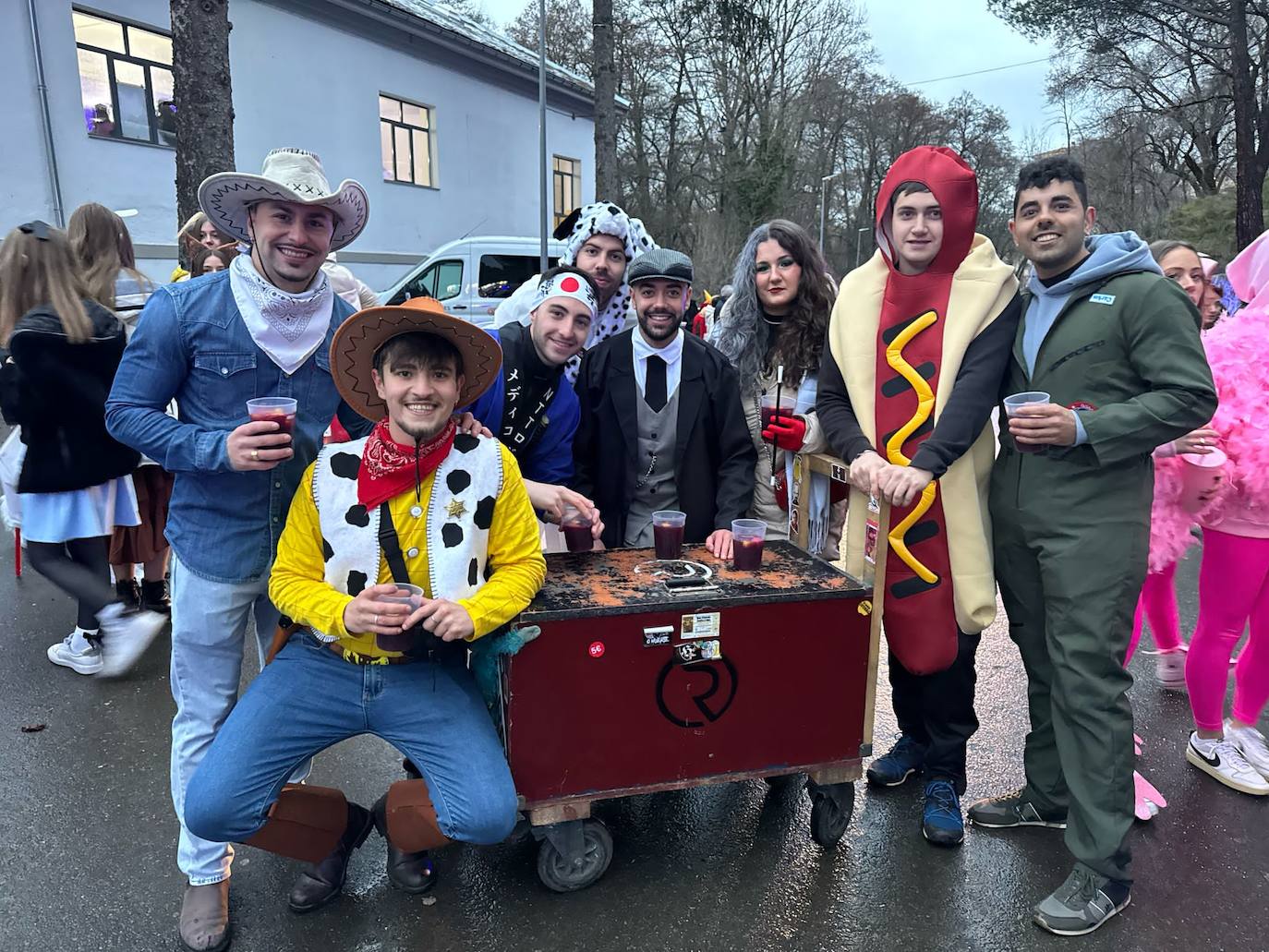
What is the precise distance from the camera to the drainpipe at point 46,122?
11.3 meters

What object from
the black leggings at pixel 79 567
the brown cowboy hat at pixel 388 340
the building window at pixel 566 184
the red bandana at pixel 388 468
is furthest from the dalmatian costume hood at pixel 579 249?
the building window at pixel 566 184

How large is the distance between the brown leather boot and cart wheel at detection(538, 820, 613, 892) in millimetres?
909

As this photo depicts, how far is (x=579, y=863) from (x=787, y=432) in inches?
65.9

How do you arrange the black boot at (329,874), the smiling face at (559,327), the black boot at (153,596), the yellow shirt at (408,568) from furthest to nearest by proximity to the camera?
the black boot at (153,596)
the smiling face at (559,327)
the black boot at (329,874)
the yellow shirt at (408,568)

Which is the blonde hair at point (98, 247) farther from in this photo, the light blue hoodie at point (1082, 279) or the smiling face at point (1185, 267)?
the smiling face at point (1185, 267)

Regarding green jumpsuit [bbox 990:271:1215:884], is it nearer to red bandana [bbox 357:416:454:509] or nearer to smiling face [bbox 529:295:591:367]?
smiling face [bbox 529:295:591:367]

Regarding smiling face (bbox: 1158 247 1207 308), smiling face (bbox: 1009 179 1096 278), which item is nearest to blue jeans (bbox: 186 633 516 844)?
smiling face (bbox: 1009 179 1096 278)

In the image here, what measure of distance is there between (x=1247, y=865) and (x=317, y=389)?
3404 millimetres

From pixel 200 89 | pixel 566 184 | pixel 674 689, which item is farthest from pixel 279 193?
pixel 566 184

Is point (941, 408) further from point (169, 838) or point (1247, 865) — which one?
point (169, 838)

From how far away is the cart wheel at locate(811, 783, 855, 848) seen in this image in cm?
279

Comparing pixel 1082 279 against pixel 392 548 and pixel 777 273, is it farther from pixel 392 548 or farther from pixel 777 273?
pixel 392 548

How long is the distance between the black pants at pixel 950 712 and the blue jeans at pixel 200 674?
222 centimetres

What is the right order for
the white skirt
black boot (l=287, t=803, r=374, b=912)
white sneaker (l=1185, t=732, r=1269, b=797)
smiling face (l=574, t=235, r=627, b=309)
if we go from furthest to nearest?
the white skirt → smiling face (l=574, t=235, r=627, b=309) → white sneaker (l=1185, t=732, r=1269, b=797) → black boot (l=287, t=803, r=374, b=912)
